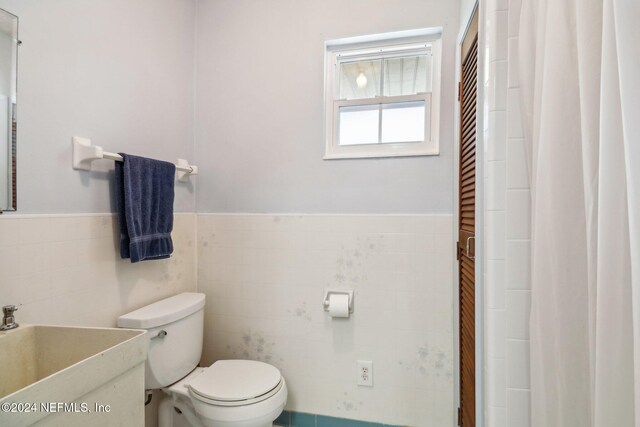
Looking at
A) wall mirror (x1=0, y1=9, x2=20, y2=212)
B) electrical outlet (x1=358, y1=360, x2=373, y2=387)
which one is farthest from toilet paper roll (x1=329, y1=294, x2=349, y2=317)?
wall mirror (x1=0, y1=9, x2=20, y2=212)

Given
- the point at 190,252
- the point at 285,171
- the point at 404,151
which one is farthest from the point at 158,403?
the point at 404,151

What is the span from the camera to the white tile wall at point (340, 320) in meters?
1.62

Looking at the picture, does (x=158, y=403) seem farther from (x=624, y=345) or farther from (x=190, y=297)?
(x=624, y=345)

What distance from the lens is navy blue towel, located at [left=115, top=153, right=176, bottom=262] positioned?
1354 mm

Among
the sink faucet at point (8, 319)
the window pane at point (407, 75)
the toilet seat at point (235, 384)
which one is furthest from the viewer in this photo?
the window pane at point (407, 75)

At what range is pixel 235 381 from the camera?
57.5 inches

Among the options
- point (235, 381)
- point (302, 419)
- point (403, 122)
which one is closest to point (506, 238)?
point (403, 122)

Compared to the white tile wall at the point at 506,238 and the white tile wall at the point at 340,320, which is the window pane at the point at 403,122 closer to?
the white tile wall at the point at 340,320

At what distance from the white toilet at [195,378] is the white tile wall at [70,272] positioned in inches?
4.0

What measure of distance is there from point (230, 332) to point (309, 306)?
1.71ft

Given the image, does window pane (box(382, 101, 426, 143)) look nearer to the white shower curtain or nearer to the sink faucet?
the white shower curtain

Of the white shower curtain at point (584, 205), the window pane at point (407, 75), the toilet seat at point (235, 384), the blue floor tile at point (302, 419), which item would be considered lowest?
the blue floor tile at point (302, 419)

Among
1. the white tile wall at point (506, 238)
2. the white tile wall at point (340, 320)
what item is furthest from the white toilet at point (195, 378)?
the white tile wall at point (506, 238)

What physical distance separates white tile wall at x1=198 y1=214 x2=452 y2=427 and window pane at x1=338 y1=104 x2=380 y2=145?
450 mm
